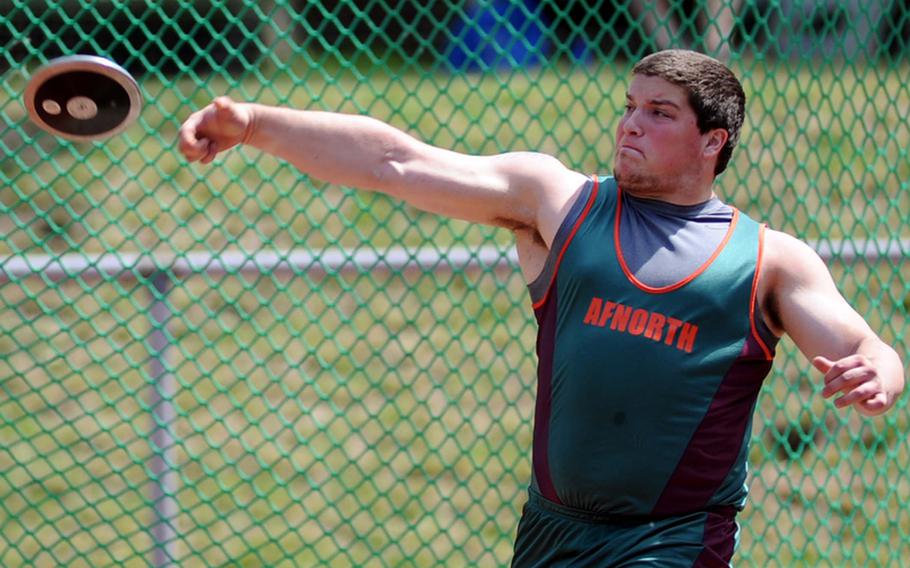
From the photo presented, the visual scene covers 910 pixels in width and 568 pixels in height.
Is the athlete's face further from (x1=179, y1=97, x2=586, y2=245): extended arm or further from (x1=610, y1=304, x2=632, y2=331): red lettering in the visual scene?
(x1=610, y1=304, x2=632, y2=331): red lettering

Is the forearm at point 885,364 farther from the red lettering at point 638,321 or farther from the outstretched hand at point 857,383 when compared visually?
the red lettering at point 638,321

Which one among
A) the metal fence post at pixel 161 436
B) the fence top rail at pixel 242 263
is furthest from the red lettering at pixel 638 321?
the metal fence post at pixel 161 436

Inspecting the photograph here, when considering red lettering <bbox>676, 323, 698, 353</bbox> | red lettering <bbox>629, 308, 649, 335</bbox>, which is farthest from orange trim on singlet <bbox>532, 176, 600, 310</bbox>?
red lettering <bbox>676, 323, 698, 353</bbox>

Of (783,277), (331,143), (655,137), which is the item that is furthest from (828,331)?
(331,143)

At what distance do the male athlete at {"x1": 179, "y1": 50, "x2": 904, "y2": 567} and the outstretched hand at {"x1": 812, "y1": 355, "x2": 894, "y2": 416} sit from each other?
20 centimetres

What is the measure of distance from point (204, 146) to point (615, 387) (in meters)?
1.14

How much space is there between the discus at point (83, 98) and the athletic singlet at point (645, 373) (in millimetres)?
1114

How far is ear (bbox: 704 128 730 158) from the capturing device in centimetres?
330

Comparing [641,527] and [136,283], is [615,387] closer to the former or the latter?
[641,527]

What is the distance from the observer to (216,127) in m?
2.95

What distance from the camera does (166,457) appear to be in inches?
174

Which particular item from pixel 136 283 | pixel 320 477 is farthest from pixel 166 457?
pixel 320 477

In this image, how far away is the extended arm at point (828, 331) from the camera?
9.33 ft

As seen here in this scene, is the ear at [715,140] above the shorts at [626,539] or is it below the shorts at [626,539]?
above
